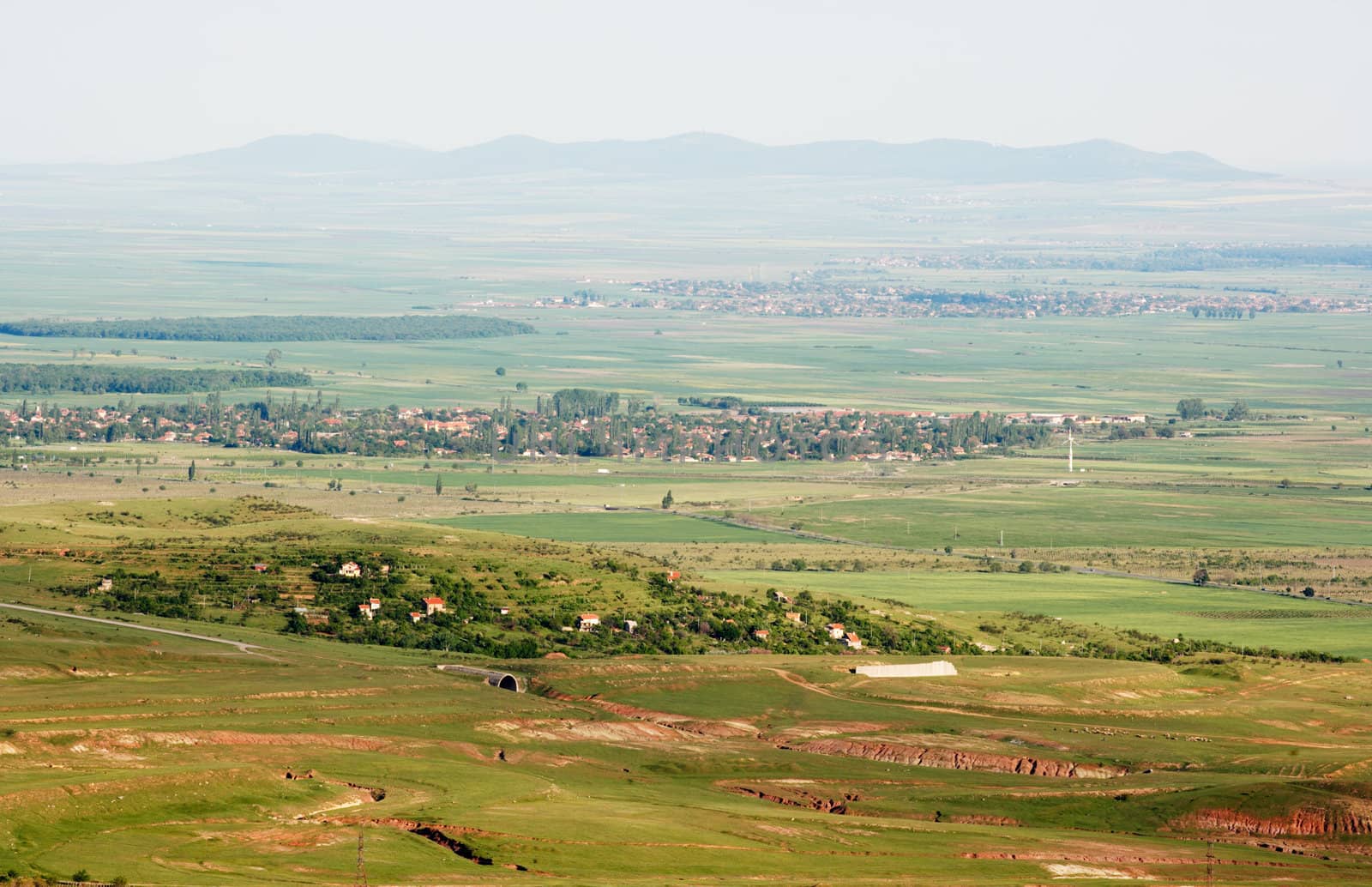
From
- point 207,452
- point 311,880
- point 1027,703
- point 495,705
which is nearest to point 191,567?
point 495,705

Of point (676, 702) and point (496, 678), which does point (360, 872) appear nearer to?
point (676, 702)

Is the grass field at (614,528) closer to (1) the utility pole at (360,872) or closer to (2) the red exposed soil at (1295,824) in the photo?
(2) the red exposed soil at (1295,824)

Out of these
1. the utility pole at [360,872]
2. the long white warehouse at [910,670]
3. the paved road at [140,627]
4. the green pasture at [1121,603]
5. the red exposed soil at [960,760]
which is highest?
the utility pole at [360,872]

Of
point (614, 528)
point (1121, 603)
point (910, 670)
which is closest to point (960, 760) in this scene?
point (910, 670)

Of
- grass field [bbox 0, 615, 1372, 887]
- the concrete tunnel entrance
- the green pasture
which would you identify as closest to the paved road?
grass field [bbox 0, 615, 1372, 887]

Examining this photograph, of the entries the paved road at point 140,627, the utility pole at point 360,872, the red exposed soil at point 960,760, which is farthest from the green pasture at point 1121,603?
the utility pole at point 360,872

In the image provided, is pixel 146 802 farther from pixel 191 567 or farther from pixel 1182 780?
pixel 191 567

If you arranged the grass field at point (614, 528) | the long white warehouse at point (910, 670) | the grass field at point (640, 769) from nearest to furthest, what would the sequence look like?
1. the grass field at point (640, 769)
2. the long white warehouse at point (910, 670)
3. the grass field at point (614, 528)

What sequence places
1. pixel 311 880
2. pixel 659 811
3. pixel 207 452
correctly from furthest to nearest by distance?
1. pixel 207 452
2. pixel 659 811
3. pixel 311 880
